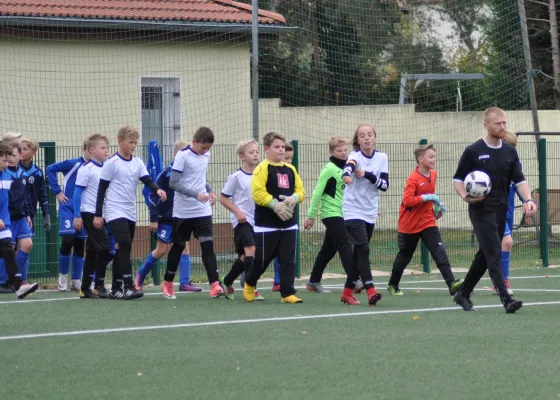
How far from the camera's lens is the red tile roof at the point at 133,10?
19.0m

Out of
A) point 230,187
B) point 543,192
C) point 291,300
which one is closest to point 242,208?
point 230,187

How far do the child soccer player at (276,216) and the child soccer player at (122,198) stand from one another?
4.16 feet

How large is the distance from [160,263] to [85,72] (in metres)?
5.08

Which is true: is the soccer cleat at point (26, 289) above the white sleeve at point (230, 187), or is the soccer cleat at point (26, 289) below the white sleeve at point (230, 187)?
below

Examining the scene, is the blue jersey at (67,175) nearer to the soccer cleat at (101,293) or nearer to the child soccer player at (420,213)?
the soccer cleat at (101,293)

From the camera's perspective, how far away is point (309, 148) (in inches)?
651

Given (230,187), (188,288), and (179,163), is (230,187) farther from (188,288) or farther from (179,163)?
(188,288)

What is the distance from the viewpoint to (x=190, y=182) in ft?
38.1

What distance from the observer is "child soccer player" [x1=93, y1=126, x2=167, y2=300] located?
37.3 ft

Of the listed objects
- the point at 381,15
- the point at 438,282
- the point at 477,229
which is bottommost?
the point at 438,282

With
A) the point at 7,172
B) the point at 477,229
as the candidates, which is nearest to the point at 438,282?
the point at 477,229

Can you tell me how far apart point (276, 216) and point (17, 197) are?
3355mm

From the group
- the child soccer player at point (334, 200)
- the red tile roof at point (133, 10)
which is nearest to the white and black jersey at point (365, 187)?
the child soccer player at point (334, 200)

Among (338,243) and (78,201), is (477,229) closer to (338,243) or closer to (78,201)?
(338,243)
